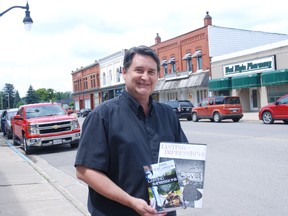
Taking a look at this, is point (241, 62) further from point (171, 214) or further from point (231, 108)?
point (171, 214)

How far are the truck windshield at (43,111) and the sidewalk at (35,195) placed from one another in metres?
4.80

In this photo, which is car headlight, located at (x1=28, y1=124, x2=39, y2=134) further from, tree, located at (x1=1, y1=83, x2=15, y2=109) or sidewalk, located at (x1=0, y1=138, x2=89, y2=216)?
tree, located at (x1=1, y1=83, x2=15, y2=109)

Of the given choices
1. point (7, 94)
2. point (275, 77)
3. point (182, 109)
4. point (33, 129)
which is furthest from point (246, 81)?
point (7, 94)

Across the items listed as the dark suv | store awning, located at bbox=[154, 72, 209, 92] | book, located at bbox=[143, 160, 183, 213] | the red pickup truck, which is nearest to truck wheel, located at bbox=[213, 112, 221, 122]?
the dark suv

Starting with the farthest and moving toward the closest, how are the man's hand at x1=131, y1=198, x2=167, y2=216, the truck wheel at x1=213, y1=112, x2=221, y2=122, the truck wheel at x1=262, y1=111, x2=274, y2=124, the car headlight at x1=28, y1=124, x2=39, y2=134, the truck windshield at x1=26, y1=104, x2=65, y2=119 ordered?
the truck wheel at x1=213, y1=112, x2=221, y2=122, the truck wheel at x1=262, y1=111, x2=274, y2=124, the truck windshield at x1=26, y1=104, x2=65, y2=119, the car headlight at x1=28, y1=124, x2=39, y2=134, the man's hand at x1=131, y1=198, x2=167, y2=216

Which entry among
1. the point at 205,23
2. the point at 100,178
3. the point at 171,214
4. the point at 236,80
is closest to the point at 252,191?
the point at 171,214

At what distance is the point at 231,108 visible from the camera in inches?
928

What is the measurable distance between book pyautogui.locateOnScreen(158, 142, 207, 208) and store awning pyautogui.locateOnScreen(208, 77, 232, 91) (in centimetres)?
3074

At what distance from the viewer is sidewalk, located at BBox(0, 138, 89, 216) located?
5.46 meters

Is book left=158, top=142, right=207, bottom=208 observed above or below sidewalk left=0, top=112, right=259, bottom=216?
above

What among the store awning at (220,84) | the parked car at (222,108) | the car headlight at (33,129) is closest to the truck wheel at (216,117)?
the parked car at (222,108)

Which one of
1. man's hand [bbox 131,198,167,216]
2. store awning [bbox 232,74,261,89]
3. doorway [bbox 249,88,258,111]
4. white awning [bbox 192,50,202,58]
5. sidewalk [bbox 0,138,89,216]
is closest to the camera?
man's hand [bbox 131,198,167,216]

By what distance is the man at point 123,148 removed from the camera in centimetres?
219

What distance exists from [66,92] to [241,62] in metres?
145
